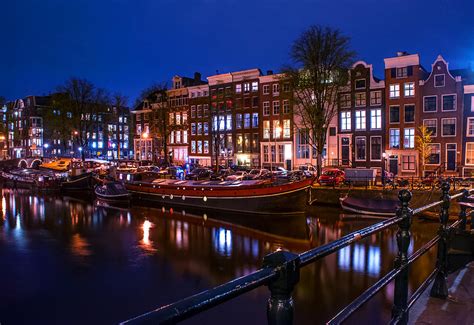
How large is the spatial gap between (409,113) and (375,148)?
5432 millimetres

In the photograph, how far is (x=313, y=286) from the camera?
16.6 metres

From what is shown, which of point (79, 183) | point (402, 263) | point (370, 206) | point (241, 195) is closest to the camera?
point (402, 263)

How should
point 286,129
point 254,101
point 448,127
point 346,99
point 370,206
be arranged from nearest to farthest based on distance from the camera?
point 370,206 → point 448,127 → point 346,99 → point 286,129 → point 254,101

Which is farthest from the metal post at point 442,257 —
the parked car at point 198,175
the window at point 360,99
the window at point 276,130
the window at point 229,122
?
the window at point 229,122

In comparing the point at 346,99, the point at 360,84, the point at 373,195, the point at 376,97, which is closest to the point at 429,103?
the point at 376,97

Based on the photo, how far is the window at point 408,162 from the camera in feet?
148

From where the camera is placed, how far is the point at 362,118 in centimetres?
4922

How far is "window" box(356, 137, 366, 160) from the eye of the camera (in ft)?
161

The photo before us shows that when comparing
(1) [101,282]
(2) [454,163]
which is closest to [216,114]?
(2) [454,163]

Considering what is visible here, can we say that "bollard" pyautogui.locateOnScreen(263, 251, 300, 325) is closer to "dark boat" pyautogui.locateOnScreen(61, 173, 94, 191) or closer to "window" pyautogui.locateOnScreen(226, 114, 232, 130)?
"dark boat" pyautogui.locateOnScreen(61, 173, 94, 191)

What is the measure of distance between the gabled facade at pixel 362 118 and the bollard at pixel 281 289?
48448 mm

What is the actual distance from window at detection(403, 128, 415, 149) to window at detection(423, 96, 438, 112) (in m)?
2.61

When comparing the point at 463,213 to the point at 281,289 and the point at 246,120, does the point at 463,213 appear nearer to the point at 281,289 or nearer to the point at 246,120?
the point at 281,289

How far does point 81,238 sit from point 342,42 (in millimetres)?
29810
